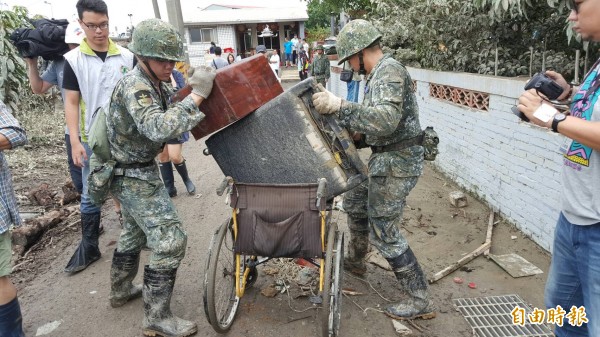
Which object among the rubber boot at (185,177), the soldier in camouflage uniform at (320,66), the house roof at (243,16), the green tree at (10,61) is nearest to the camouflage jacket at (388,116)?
the rubber boot at (185,177)

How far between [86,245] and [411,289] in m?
2.85

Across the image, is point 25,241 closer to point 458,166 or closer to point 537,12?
point 458,166

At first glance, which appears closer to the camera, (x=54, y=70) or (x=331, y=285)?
(x=331, y=285)

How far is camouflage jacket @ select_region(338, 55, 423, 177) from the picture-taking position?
7.89 ft

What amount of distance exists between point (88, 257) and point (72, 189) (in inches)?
77.9

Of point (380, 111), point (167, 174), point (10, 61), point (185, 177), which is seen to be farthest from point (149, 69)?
point (10, 61)

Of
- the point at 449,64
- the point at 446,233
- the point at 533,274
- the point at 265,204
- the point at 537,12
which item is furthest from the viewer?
the point at 449,64

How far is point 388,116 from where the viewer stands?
A: 7.83 ft

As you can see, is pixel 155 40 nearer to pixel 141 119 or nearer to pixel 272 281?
pixel 141 119

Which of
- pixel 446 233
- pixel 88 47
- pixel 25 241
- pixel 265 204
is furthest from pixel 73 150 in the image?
pixel 446 233

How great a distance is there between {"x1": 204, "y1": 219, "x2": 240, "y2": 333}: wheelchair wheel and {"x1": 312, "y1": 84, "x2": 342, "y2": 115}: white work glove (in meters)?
0.93

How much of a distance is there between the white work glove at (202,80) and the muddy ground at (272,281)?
5.35 feet

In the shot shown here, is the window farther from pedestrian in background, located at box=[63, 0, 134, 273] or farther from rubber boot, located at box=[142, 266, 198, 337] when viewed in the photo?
rubber boot, located at box=[142, 266, 198, 337]

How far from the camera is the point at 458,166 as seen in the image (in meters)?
5.24
